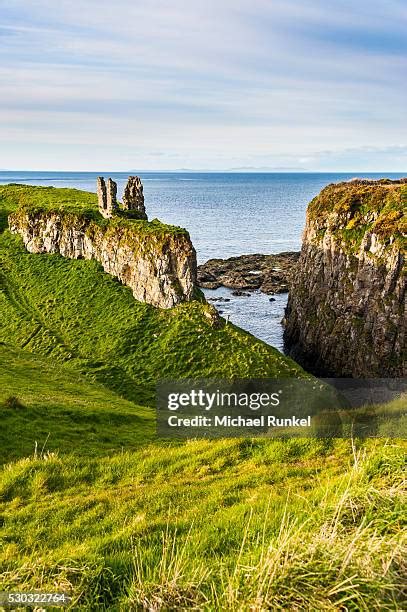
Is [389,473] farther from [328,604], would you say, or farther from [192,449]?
[192,449]

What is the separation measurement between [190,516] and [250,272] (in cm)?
10114

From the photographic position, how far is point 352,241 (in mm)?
60219

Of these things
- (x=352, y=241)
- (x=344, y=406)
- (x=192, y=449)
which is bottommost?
(x=344, y=406)

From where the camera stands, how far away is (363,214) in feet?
201

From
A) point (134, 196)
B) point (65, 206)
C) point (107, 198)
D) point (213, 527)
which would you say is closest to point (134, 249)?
point (107, 198)

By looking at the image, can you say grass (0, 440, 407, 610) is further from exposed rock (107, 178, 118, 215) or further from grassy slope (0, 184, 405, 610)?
exposed rock (107, 178, 118, 215)

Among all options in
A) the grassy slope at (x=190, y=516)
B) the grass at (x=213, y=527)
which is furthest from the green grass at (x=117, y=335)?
the grass at (x=213, y=527)

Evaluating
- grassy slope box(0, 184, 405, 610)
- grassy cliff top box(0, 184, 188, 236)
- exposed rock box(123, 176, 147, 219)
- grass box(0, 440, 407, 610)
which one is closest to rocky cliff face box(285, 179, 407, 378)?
grassy cliff top box(0, 184, 188, 236)

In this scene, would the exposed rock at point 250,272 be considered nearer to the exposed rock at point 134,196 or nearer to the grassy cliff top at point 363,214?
the grassy cliff top at point 363,214

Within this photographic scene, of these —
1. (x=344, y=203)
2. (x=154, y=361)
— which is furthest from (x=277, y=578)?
(x=344, y=203)

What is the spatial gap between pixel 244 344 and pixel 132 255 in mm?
17079

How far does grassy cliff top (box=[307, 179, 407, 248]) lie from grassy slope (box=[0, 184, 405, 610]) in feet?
126

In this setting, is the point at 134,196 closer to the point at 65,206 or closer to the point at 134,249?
the point at 65,206

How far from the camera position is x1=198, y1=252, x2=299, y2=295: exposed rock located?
10200 centimetres
